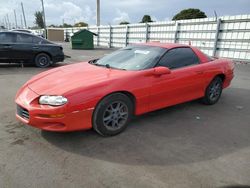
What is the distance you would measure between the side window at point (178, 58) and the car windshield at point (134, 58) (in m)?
0.12

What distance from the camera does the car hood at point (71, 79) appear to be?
3188mm

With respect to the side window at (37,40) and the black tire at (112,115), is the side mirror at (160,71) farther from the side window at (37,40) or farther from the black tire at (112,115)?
the side window at (37,40)

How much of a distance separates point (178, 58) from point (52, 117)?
2.56 m

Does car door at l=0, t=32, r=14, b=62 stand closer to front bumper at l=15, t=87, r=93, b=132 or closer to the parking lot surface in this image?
the parking lot surface

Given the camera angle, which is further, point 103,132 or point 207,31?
point 207,31

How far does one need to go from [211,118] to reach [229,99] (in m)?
1.68

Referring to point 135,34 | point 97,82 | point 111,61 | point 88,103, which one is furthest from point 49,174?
point 135,34

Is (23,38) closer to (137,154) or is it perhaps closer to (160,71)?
(160,71)

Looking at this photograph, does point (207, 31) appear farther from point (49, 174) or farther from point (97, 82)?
point (49, 174)

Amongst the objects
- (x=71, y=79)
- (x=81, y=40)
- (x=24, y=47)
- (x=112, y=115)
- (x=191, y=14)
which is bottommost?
(x=81, y=40)

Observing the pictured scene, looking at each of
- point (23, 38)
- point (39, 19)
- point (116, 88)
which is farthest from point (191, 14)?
point (39, 19)

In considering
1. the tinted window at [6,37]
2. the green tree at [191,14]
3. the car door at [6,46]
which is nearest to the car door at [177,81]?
the car door at [6,46]

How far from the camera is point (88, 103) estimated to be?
3.11 m

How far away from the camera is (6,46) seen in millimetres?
8938
